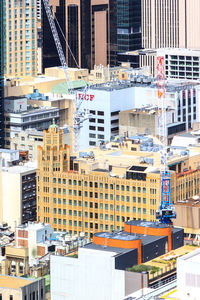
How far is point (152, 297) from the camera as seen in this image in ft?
652

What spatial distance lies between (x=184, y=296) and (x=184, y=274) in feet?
10.1

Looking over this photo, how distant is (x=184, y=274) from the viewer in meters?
199

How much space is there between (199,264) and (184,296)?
4979 millimetres

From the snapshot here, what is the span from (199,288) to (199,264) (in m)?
3.58

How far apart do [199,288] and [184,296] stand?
2401mm

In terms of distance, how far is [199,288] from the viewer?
197500 mm

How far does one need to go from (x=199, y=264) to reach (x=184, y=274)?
2541 millimetres

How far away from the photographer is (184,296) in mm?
198000

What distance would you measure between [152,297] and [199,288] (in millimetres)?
6692

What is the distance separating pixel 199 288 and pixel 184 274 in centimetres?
298

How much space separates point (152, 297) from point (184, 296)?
14.6 feet
